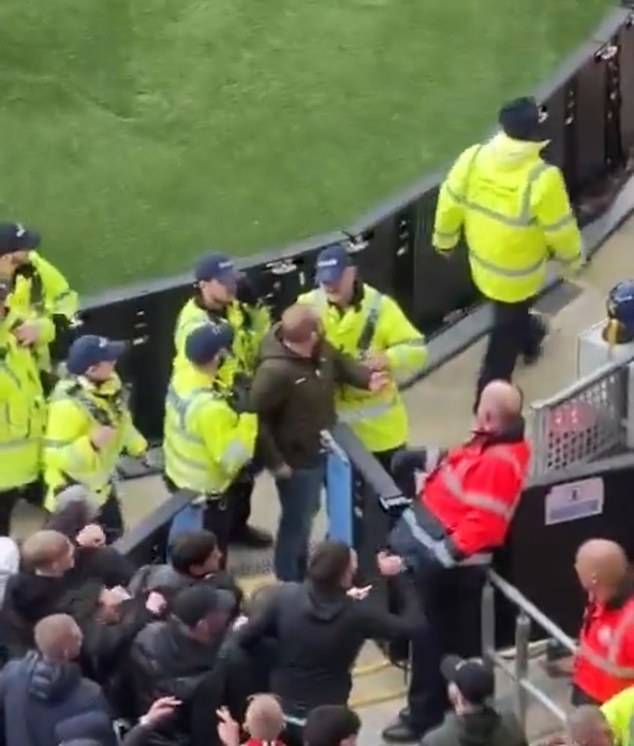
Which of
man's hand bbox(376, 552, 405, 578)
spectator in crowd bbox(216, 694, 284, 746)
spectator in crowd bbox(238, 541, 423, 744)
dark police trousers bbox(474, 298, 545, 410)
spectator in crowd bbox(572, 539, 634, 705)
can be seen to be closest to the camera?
spectator in crowd bbox(216, 694, 284, 746)

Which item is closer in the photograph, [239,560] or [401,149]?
[239,560]

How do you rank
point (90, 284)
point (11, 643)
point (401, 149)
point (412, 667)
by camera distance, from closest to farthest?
point (11, 643) < point (412, 667) < point (90, 284) < point (401, 149)

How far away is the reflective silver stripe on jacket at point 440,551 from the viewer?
32.1 ft

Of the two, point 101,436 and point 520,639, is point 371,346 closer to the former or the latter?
point 101,436

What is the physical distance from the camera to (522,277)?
40.8 ft

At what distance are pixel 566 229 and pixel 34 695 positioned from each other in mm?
4827

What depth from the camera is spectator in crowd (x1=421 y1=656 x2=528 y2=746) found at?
817cm

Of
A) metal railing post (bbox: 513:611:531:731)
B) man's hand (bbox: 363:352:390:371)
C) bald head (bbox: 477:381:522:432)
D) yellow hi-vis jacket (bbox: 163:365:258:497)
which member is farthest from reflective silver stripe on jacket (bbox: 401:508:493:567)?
man's hand (bbox: 363:352:390:371)

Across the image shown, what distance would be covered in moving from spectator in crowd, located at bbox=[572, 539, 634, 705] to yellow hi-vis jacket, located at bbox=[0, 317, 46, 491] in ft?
11.0

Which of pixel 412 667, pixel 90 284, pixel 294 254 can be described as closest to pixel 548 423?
pixel 412 667

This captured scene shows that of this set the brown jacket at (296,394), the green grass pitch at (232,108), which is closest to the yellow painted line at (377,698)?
the brown jacket at (296,394)

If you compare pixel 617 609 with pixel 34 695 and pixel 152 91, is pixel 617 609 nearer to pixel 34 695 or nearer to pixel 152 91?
pixel 34 695

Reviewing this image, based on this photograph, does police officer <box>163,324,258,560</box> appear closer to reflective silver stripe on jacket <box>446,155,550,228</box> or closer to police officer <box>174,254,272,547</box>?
police officer <box>174,254,272,547</box>

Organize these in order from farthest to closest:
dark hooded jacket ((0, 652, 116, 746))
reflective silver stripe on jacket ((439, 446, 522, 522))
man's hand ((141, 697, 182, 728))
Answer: reflective silver stripe on jacket ((439, 446, 522, 522))
man's hand ((141, 697, 182, 728))
dark hooded jacket ((0, 652, 116, 746))
